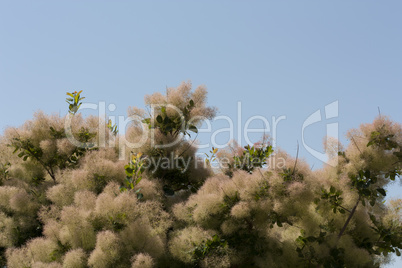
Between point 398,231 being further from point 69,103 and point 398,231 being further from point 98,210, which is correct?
point 69,103

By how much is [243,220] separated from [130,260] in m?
1.27

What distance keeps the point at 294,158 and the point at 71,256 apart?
2383 millimetres

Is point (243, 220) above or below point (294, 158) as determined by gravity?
below

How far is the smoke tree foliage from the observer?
4.52 metres

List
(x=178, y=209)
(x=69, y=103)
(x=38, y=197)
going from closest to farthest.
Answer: (x=178, y=209) → (x=38, y=197) → (x=69, y=103)

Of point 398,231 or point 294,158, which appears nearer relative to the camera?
point 294,158

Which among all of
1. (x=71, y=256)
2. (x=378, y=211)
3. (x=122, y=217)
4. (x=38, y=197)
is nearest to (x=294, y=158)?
(x=378, y=211)

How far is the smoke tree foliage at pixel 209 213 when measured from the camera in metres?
4.52

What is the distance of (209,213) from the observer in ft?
15.9

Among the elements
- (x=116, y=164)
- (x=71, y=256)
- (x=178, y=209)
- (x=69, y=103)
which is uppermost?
(x=69, y=103)

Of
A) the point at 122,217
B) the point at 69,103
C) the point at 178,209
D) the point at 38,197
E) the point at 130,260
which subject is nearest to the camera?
the point at 130,260

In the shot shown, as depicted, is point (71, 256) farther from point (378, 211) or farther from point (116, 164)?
point (378, 211)

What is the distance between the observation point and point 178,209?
16.4ft

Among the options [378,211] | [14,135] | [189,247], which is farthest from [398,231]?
[14,135]
